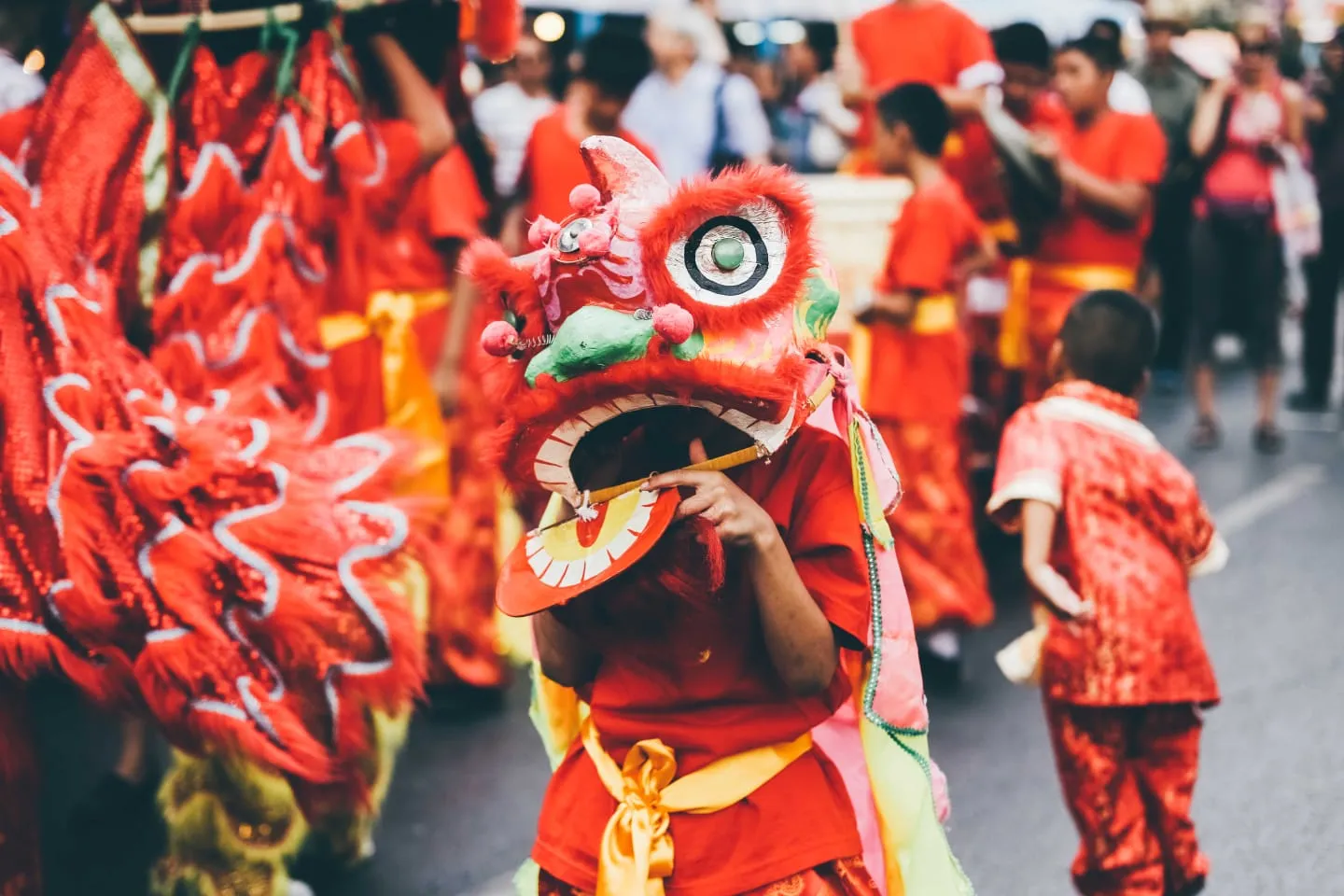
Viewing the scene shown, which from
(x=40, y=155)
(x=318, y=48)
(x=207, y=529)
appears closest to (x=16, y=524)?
(x=207, y=529)

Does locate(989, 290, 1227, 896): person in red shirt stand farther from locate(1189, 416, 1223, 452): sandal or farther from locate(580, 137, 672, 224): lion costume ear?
locate(1189, 416, 1223, 452): sandal

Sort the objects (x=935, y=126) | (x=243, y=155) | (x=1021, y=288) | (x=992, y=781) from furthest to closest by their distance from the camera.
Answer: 1. (x=1021, y=288)
2. (x=935, y=126)
3. (x=992, y=781)
4. (x=243, y=155)

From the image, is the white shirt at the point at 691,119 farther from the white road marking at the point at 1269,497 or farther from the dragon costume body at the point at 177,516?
the dragon costume body at the point at 177,516

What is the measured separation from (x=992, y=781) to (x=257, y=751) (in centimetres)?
236

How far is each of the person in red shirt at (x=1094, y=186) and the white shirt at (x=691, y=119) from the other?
214 centimetres

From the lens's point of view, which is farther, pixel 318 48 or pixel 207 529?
pixel 318 48

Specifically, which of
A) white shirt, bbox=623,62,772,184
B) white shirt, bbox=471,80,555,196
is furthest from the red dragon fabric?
white shirt, bbox=471,80,555,196

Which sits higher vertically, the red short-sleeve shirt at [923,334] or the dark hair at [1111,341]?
the dark hair at [1111,341]

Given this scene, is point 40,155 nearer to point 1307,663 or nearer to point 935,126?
point 935,126

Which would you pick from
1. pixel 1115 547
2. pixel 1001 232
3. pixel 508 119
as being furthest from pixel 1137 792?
pixel 508 119

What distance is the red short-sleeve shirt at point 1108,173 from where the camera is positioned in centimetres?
552

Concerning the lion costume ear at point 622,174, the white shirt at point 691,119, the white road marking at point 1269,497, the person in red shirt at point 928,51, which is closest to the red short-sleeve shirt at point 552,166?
the person in red shirt at point 928,51

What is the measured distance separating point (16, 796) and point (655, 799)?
1.29m

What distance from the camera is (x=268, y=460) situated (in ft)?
8.90
